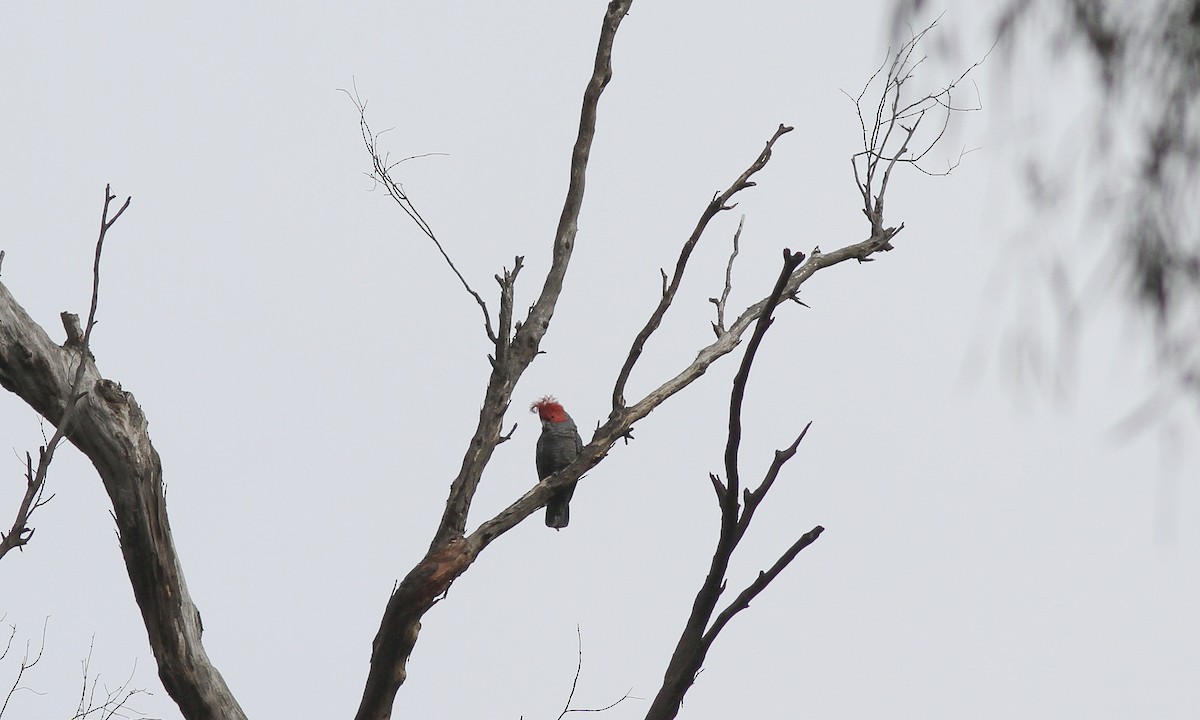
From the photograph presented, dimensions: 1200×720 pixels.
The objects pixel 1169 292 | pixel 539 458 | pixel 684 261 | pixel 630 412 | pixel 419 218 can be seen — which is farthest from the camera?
pixel 539 458

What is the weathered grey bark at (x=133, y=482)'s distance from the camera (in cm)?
318

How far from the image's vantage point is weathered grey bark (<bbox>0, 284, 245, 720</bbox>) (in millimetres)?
3180

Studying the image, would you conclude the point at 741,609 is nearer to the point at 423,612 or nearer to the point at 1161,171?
the point at 1161,171

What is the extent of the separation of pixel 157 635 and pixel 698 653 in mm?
1844

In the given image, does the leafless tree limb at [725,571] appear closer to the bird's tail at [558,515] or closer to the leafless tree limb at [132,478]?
the leafless tree limb at [132,478]

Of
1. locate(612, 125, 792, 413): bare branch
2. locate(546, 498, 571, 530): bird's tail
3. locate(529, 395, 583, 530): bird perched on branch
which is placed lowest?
locate(612, 125, 792, 413): bare branch

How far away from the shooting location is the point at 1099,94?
141 centimetres

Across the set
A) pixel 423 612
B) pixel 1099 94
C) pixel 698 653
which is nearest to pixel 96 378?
pixel 423 612

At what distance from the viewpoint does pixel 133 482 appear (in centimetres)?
326

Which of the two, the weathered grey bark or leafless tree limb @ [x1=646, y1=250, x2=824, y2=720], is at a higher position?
the weathered grey bark

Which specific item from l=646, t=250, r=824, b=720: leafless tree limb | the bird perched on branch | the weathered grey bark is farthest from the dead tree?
the bird perched on branch

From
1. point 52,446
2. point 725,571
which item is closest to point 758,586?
point 725,571

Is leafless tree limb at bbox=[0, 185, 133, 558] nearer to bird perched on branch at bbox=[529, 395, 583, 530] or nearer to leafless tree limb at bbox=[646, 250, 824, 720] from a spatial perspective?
leafless tree limb at bbox=[646, 250, 824, 720]

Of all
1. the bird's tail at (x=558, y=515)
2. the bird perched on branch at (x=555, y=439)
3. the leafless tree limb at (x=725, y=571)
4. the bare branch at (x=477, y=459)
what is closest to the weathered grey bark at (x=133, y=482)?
the bare branch at (x=477, y=459)
